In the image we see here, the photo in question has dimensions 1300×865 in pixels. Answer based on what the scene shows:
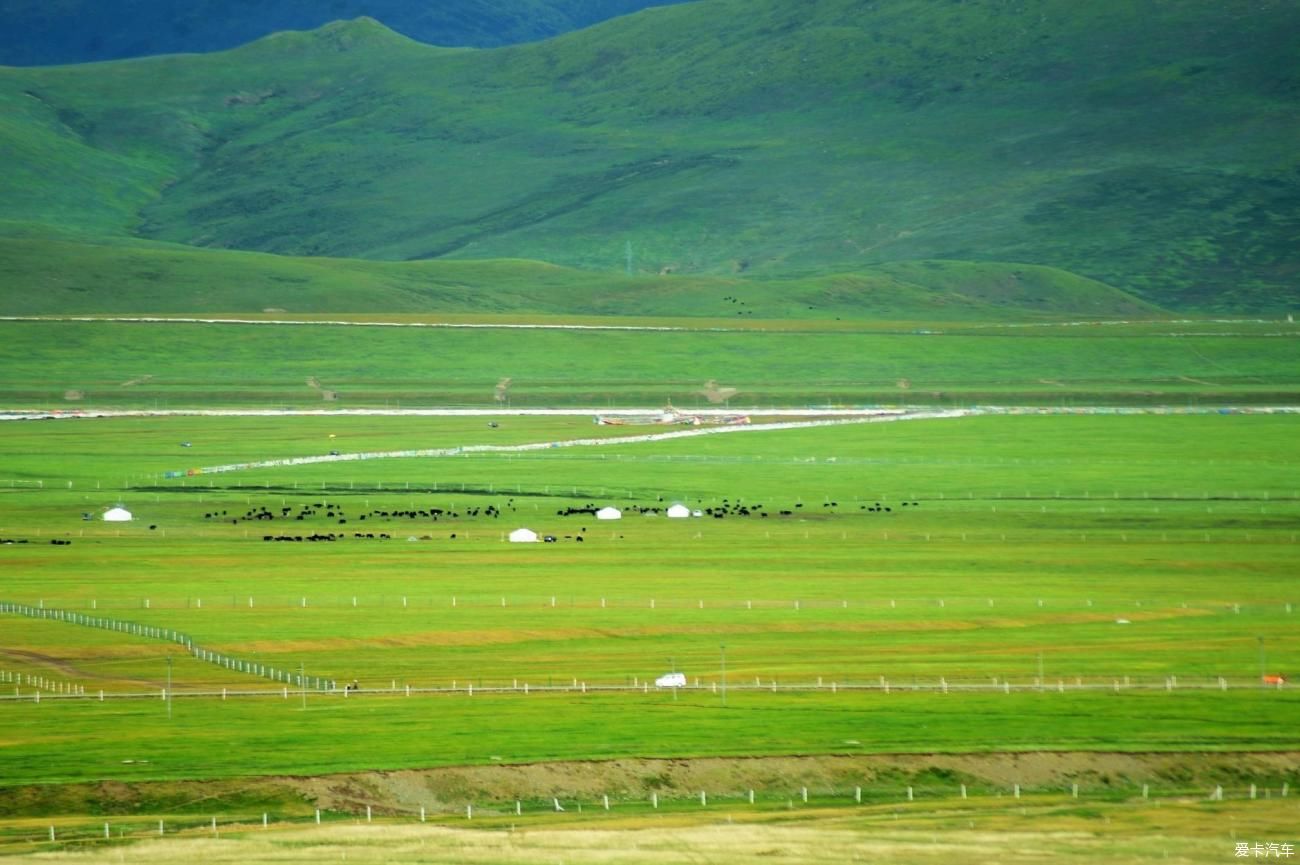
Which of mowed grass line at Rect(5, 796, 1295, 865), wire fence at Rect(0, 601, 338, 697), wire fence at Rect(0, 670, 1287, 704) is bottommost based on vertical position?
mowed grass line at Rect(5, 796, 1295, 865)

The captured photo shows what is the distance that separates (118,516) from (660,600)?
41237 mm

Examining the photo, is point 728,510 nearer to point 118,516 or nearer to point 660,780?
point 118,516

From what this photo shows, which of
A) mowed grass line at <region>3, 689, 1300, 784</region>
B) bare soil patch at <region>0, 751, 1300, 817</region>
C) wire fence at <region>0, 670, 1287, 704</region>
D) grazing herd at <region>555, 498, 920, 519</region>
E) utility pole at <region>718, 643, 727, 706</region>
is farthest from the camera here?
grazing herd at <region>555, 498, 920, 519</region>

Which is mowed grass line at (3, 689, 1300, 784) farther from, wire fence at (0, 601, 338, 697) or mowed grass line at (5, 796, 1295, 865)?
mowed grass line at (5, 796, 1295, 865)

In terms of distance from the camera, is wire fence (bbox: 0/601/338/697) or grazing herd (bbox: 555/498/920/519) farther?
grazing herd (bbox: 555/498/920/519)

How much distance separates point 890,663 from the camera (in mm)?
74562

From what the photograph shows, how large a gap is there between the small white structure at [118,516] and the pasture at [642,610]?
120 cm

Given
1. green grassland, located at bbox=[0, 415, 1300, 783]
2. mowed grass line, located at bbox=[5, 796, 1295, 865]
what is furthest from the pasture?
mowed grass line, located at bbox=[5, 796, 1295, 865]

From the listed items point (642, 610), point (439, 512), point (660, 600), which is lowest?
point (642, 610)

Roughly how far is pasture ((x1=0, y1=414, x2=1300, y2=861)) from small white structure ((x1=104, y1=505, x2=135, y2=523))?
3.92 ft

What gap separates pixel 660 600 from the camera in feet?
293

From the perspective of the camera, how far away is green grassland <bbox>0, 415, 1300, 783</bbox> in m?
64.0

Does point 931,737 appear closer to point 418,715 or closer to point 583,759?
point 583,759

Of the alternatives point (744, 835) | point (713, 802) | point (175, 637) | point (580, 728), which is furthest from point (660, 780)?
point (175, 637)
